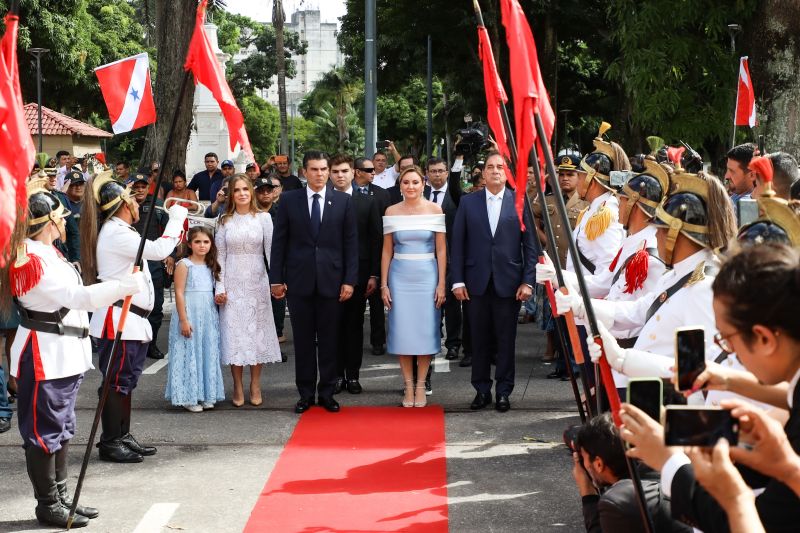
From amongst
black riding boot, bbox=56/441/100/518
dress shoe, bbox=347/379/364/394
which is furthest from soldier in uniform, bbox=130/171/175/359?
black riding boot, bbox=56/441/100/518

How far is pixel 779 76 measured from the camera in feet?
47.5

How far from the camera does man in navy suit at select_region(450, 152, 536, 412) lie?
8.20 m

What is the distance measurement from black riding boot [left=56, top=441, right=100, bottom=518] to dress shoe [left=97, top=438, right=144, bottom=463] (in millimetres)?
987

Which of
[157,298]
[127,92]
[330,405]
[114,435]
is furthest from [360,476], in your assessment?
[157,298]

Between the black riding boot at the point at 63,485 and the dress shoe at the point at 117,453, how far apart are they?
987 millimetres

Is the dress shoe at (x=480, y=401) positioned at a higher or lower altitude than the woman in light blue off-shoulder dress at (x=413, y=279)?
A: lower

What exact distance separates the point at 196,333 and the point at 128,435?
1.42m

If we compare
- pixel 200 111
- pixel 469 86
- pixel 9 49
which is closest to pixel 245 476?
pixel 9 49

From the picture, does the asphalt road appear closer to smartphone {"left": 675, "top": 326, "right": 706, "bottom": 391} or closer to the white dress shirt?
the white dress shirt

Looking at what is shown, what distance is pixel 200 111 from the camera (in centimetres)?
3722

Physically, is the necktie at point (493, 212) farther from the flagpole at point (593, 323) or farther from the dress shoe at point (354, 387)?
the flagpole at point (593, 323)

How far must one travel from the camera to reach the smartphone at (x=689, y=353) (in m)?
2.73

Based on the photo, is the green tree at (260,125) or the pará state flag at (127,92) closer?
the pará state flag at (127,92)

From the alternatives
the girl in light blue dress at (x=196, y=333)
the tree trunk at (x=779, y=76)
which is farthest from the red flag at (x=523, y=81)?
the tree trunk at (x=779, y=76)
